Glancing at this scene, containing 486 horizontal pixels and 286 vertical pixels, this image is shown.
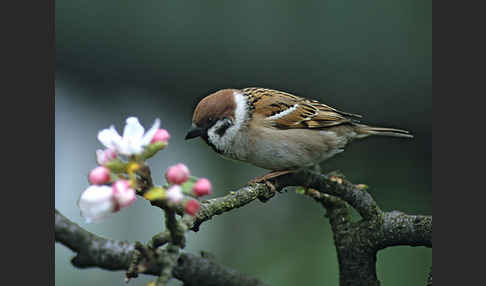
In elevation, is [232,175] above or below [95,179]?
below

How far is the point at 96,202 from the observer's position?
684mm

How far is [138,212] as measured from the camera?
219cm

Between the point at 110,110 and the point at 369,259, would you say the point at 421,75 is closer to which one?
the point at 369,259

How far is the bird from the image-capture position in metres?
1.56

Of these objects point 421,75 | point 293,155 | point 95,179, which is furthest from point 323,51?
point 95,179

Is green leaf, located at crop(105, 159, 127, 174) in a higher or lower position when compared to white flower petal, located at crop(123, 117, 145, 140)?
lower

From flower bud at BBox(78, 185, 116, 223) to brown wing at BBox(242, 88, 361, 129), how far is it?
111 cm

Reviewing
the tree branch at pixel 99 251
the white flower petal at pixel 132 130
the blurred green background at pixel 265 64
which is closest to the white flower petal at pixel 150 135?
the white flower petal at pixel 132 130

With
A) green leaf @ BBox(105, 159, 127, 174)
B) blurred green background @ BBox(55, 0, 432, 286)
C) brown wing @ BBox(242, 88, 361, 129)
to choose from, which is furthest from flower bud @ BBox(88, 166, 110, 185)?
blurred green background @ BBox(55, 0, 432, 286)

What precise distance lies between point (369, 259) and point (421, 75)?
1.10m

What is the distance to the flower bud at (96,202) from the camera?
2.24ft

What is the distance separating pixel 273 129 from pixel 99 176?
1.09 meters

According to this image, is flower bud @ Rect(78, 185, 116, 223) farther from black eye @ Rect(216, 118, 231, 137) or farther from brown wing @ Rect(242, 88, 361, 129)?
brown wing @ Rect(242, 88, 361, 129)

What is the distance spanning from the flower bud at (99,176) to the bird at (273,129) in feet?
2.38
